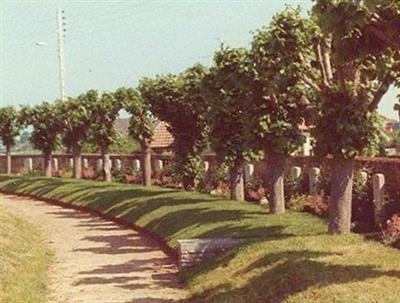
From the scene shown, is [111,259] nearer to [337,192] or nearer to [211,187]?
[337,192]

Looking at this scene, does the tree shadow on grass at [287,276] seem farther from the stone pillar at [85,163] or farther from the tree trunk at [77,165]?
the stone pillar at [85,163]

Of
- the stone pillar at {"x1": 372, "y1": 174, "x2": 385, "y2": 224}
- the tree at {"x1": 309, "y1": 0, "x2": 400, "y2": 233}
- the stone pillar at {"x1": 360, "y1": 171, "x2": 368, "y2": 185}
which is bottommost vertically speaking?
the stone pillar at {"x1": 372, "y1": 174, "x2": 385, "y2": 224}

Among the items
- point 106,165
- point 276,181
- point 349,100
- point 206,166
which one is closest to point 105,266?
point 276,181

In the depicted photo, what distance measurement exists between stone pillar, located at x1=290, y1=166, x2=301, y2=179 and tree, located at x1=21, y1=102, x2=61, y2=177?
94.1 ft

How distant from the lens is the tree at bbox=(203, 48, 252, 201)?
22258 mm

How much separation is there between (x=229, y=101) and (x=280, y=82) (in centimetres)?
707

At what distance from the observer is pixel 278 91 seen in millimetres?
20188

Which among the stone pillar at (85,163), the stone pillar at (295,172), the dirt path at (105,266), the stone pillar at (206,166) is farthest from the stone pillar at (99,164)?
the stone pillar at (295,172)

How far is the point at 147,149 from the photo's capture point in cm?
3881

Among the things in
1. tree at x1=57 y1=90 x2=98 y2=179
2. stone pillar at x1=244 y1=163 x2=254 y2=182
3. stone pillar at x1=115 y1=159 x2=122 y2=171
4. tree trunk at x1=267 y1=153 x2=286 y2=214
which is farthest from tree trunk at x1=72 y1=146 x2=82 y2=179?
tree trunk at x1=267 y1=153 x2=286 y2=214

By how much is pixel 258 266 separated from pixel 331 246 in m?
1.88

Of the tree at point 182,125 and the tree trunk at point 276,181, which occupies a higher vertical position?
the tree at point 182,125

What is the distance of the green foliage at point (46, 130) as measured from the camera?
51.7 metres

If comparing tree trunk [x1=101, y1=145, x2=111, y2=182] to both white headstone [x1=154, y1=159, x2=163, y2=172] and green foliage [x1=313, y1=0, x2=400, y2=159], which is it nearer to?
white headstone [x1=154, y1=159, x2=163, y2=172]
